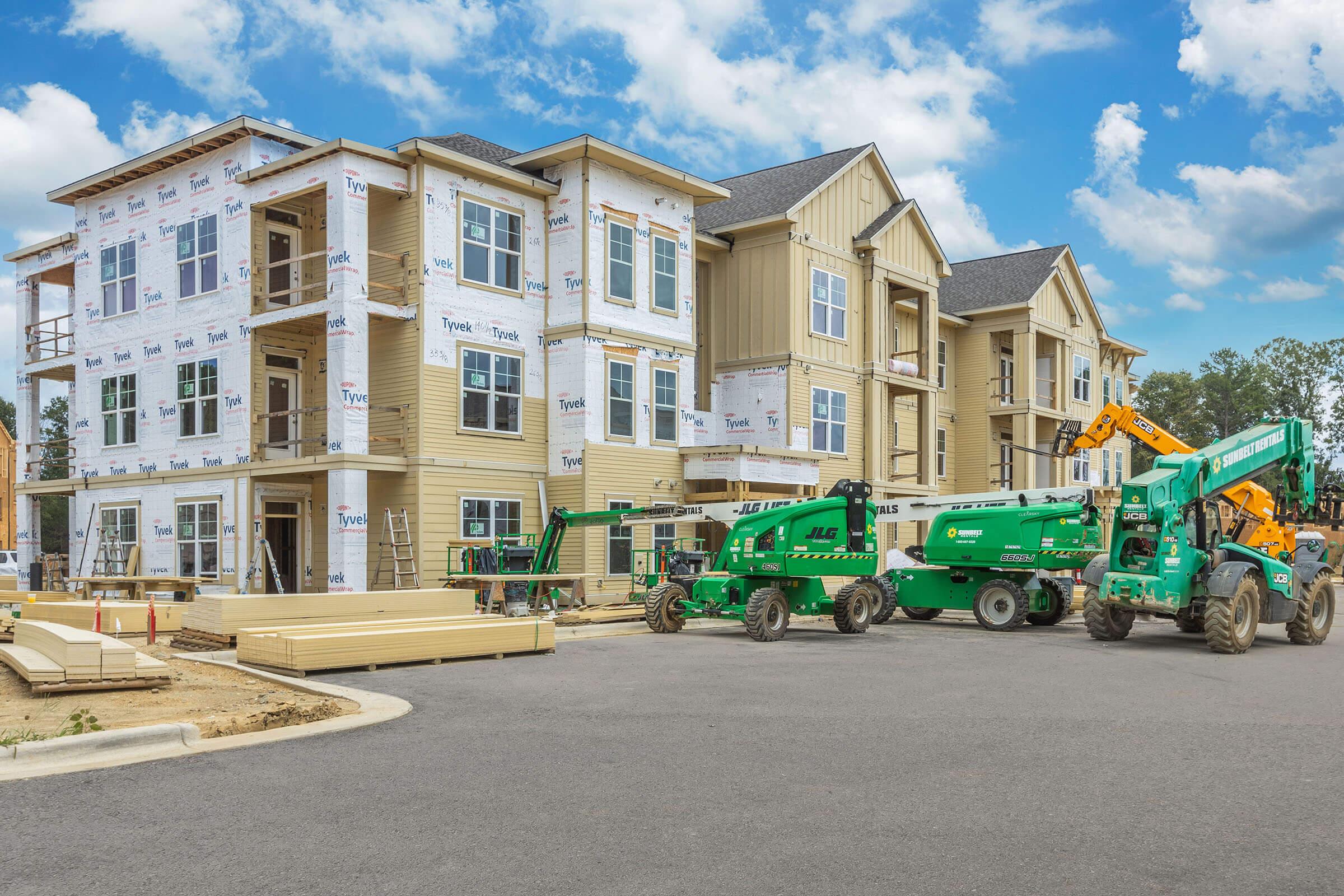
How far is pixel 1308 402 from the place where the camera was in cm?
8131

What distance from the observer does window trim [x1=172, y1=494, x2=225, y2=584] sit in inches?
1001

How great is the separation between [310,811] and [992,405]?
38.4 meters

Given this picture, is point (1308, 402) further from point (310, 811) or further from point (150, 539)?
point (310, 811)

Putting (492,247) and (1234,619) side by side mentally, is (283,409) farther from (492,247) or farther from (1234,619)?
(1234,619)

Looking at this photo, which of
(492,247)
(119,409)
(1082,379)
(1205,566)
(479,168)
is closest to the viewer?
(1205,566)

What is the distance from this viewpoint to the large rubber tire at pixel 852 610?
20.1m

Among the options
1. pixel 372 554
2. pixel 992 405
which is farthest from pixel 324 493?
pixel 992 405

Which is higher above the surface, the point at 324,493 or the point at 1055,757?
the point at 324,493

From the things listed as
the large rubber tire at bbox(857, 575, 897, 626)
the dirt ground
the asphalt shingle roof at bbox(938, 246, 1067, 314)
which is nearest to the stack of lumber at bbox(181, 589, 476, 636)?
the dirt ground

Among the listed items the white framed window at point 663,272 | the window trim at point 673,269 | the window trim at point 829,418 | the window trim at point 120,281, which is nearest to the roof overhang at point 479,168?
the window trim at point 673,269

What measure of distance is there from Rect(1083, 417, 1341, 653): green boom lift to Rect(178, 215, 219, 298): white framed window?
2022cm

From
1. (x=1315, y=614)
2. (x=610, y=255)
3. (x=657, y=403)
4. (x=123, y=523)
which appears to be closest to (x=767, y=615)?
(x=1315, y=614)

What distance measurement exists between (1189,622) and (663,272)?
14.9 metres

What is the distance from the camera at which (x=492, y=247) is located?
2611 cm
